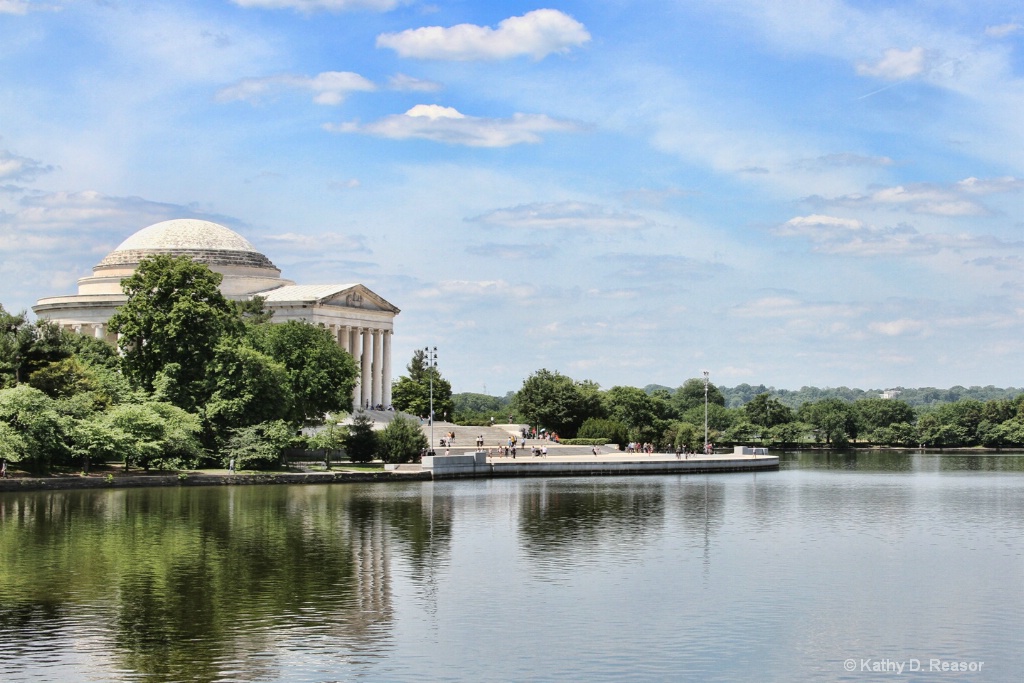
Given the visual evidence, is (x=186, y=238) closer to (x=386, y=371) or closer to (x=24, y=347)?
(x=386, y=371)

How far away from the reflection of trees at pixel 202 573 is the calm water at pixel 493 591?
10cm

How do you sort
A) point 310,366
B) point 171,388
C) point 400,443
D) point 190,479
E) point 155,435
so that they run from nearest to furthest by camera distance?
point 190,479
point 155,435
point 171,388
point 400,443
point 310,366

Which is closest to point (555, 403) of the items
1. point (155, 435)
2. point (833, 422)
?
point (155, 435)

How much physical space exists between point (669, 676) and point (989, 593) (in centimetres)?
1310

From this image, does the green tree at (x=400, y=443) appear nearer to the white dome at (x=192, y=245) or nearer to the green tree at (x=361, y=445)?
the green tree at (x=361, y=445)

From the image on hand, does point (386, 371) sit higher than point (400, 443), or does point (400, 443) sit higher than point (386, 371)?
point (386, 371)

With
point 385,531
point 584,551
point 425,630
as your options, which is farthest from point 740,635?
point 385,531

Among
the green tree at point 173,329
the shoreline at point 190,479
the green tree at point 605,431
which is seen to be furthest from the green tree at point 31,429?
the green tree at point 605,431

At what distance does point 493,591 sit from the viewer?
32.4 m

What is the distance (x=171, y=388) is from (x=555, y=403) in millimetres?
44948

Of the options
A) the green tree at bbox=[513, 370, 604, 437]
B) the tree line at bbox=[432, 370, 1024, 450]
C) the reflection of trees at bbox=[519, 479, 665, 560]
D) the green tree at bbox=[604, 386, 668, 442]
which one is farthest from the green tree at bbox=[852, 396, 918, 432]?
the reflection of trees at bbox=[519, 479, 665, 560]

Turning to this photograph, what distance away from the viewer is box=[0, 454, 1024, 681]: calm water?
79.3 ft

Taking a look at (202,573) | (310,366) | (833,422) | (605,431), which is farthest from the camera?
(833,422)

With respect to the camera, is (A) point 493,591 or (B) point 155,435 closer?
(A) point 493,591
